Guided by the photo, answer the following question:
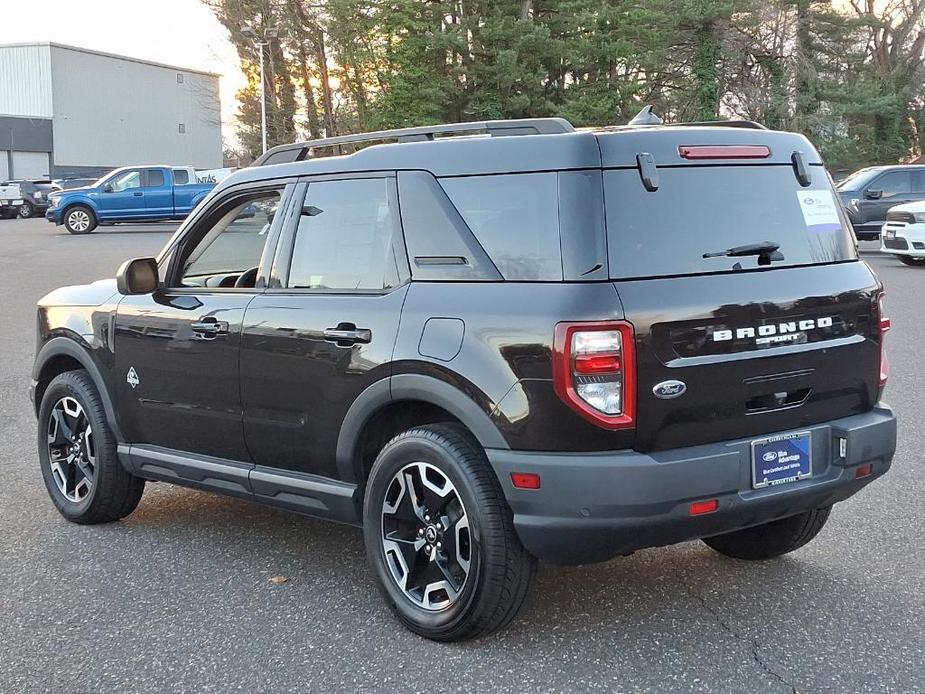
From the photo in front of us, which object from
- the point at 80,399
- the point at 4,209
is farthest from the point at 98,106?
the point at 80,399

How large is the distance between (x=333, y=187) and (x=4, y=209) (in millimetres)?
44846

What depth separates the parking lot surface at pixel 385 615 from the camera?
368 cm

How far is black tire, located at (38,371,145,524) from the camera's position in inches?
214

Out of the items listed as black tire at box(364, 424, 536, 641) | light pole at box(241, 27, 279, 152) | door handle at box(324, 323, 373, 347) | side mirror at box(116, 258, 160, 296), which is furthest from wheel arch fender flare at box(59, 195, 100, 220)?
black tire at box(364, 424, 536, 641)

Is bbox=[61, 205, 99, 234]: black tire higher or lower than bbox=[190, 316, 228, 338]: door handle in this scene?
higher

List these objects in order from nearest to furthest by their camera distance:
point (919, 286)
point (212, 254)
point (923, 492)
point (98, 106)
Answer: point (212, 254) → point (923, 492) → point (919, 286) → point (98, 106)

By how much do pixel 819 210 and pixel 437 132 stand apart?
153 cm

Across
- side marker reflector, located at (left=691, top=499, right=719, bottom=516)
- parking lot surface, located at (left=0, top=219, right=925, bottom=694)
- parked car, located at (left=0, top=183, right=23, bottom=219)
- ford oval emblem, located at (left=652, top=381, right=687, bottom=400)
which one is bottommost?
parking lot surface, located at (left=0, top=219, right=925, bottom=694)

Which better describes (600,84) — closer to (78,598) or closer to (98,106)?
(98,106)

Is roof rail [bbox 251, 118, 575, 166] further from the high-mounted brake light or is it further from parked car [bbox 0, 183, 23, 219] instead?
parked car [bbox 0, 183, 23, 219]

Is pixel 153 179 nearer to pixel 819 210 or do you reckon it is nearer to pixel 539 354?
pixel 819 210

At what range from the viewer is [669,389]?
356 centimetres

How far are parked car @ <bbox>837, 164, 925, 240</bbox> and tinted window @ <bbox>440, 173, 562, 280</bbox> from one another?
812 inches

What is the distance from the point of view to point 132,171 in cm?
3297
